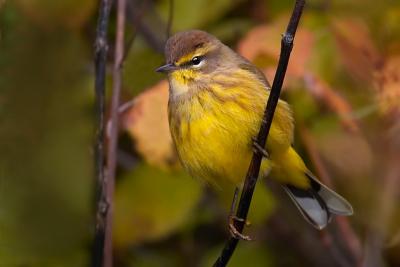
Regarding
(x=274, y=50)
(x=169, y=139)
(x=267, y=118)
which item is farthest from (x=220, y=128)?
(x=274, y=50)

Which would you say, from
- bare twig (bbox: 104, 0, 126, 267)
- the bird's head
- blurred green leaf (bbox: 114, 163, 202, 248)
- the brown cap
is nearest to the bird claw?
Answer: bare twig (bbox: 104, 0, 126, 267)

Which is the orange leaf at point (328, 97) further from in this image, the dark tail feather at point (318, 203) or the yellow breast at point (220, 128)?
the yellow breast at point (220, 128)

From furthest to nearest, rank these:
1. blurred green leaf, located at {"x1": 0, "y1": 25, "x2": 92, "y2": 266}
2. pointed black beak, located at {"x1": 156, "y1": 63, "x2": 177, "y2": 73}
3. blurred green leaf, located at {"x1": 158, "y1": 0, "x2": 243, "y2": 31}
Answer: blurred green leaf, located at {"x1": 158, "y1": 0, "x2": 243, "y2": 31}, blurred green leaf, located at {"x1": 0, "y1": 25, "x2": 92, "y2": 266}, pointed black beak, located at {"x1": 156, "y1": 63, "x2": 177, "y2": 73}

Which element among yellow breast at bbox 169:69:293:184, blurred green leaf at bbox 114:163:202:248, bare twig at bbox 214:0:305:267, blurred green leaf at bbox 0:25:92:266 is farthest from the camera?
blurred green leaf at bbox 114:163:202:248

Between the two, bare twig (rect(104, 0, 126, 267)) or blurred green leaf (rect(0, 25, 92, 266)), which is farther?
blurred green leaf (rect(0, 25, 92, 266))

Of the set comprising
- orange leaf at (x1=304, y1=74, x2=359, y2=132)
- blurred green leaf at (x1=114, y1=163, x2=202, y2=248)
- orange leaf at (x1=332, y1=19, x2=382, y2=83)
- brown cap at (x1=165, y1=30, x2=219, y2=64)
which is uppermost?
brown cap at (x1=165, y1=30, x2=219, y2=64)

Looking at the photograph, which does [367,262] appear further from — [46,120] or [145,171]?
[46,120]

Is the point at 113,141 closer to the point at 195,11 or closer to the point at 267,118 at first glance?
the point at 267,118

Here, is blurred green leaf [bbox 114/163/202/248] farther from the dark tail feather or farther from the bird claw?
the bird claw
